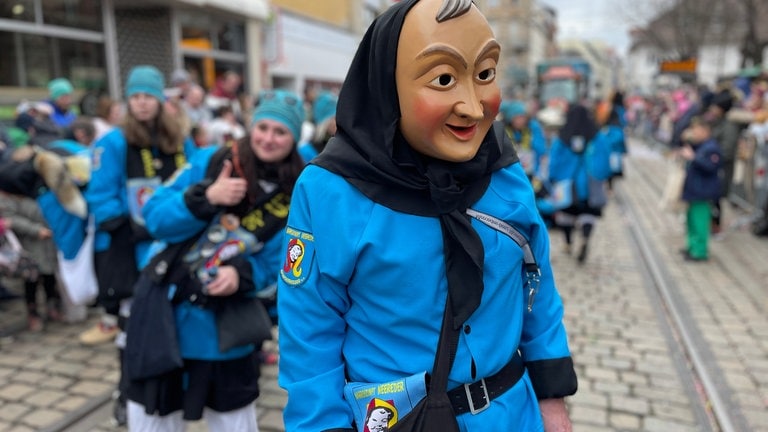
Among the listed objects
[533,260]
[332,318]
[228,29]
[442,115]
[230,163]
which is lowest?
[332,318]

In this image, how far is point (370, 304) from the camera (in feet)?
5.30

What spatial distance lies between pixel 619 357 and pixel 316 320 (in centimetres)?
385

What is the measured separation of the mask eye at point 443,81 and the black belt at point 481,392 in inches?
31.6

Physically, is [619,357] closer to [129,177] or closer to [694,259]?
[694,259]

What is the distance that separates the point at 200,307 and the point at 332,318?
112 cm

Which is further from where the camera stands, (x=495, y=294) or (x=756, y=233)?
(x=756, y=233)

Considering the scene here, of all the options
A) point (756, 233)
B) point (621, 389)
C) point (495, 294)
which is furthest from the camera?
point (756, 233)

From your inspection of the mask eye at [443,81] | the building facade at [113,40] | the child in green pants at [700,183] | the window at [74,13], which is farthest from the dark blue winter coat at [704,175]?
the window at [74,13]

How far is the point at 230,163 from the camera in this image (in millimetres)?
2562

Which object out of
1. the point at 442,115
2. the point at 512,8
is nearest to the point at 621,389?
the point at 442,115

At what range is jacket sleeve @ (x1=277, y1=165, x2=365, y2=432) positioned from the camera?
157 cm

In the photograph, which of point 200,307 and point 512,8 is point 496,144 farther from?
point 512,8

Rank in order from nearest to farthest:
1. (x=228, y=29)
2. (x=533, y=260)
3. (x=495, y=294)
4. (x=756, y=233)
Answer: (x=495, y=294) → (x=533, y=260) → (x=756, y=233) → (x=228, y=29)

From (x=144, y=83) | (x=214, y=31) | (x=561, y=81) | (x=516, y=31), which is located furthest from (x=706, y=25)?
(x=516, y=31)
